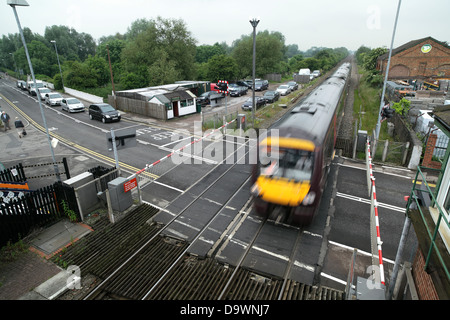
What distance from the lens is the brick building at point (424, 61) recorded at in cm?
4012

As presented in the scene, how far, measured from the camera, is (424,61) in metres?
41.0

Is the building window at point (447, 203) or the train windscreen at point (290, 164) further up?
the building window at point (447, 203)

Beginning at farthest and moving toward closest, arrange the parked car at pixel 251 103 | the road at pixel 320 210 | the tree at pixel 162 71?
the tree at pixel 162 71 < the parked car at pixel 251 103 < the road at pixel 320 210

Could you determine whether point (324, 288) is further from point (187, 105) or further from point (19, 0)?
point (187, 105)

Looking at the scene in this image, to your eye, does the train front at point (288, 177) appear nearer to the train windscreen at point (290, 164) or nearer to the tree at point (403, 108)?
the train windscreen at point (290, 164)

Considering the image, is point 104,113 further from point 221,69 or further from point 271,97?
point 221,69

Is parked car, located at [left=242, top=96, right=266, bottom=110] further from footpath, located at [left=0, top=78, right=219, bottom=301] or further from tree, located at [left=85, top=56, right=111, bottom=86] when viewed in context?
tree, located at [left=85, top=56, right=111, bottom=86]

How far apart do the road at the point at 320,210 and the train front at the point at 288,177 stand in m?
1.04

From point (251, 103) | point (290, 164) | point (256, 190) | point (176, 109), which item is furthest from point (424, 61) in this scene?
point (256, 190)

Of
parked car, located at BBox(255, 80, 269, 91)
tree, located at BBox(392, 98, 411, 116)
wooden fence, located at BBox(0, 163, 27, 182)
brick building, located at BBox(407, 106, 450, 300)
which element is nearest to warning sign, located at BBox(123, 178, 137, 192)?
wooden fence, located at BBox(0, 163, 27, 182)

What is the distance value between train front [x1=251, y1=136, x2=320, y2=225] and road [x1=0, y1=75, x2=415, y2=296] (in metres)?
1.04

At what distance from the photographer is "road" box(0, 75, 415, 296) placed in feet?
24.9

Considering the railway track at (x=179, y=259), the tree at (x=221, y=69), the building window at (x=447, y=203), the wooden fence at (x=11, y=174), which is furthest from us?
the tree at (x=221, y=69)

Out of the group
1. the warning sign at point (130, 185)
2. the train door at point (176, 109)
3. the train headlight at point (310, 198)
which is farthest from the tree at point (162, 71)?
the train headlight at point (310, 198)
